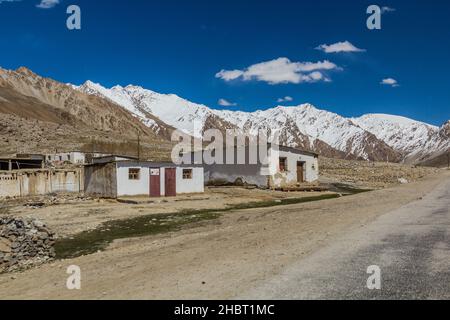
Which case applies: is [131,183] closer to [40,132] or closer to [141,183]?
[141,183]

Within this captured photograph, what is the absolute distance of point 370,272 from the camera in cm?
980

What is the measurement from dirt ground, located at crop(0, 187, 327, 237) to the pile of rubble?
3.56 metres

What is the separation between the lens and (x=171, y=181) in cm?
4059

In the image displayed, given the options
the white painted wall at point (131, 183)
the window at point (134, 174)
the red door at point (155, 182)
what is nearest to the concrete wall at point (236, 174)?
the red door at point (155, 182)

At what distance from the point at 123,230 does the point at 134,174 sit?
17416 mm

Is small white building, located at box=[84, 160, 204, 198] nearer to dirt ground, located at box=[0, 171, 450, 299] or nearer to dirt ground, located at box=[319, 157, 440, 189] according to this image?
dirt ground, located at box=[0, 171, 450, 299]

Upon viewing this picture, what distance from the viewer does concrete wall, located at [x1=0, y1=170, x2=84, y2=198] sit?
39031mm

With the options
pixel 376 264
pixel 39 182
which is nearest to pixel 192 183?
pixel 39 182

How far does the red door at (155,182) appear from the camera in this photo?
3922 centimetres

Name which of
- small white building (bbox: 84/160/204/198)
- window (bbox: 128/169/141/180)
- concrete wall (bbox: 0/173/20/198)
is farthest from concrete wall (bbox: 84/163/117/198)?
concrete wall (bbox: 0/173/20/198)

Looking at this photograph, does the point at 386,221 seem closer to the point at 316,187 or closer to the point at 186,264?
the point at 186,264

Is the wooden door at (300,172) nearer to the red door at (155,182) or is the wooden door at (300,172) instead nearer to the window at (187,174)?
the window at (187,174)
